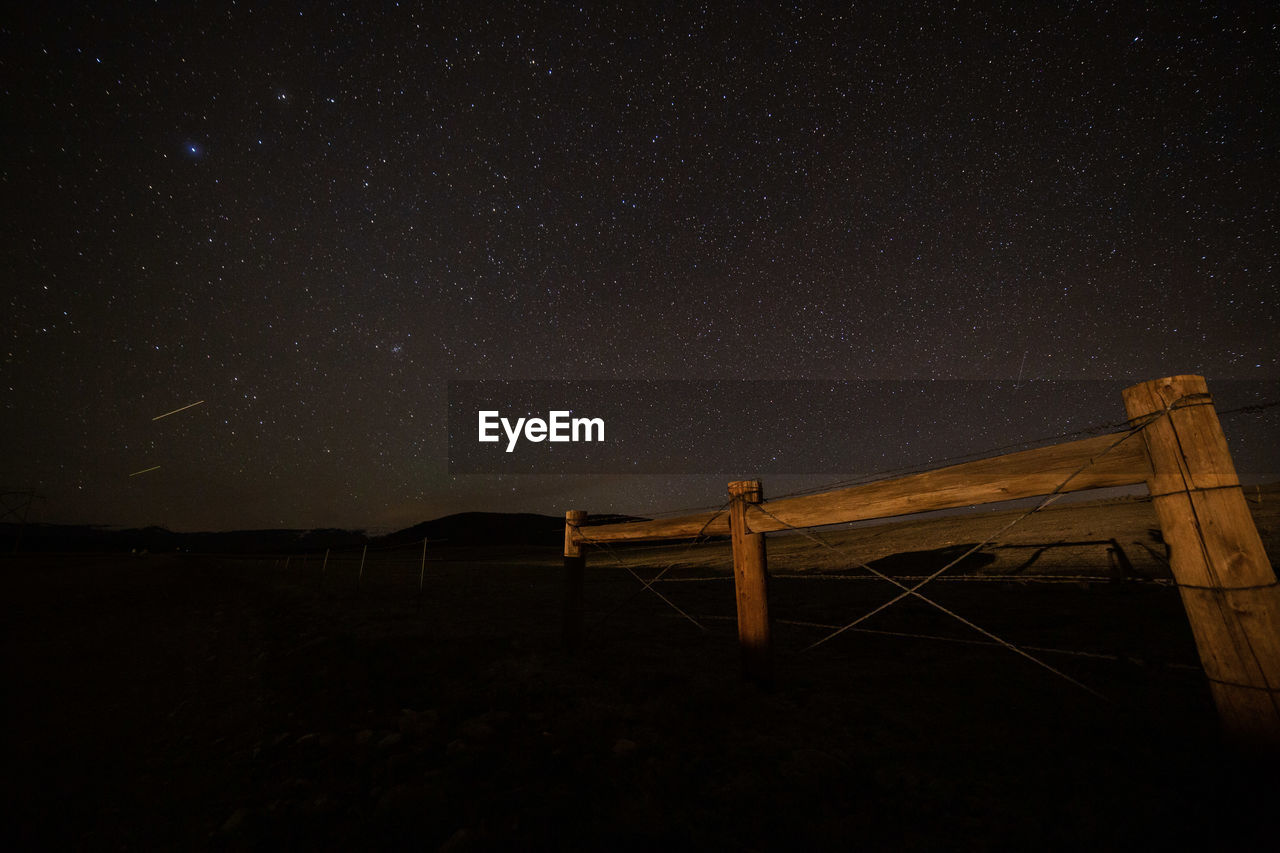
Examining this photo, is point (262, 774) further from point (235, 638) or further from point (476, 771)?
point (235, 638)

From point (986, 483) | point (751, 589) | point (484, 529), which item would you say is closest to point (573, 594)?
point (751, 589)

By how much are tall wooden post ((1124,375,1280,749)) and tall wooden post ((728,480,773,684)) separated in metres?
2.87

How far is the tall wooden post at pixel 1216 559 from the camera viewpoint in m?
2.49

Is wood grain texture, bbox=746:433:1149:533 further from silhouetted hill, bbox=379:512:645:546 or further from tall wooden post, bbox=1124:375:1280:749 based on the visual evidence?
silhouetted hill, bbox=379:512:645:546

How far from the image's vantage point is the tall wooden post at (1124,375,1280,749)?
2486 mm

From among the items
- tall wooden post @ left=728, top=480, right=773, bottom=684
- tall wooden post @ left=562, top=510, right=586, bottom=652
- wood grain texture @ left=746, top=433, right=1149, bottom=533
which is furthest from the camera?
tall wooden post @ left=562, top=510, right=586, bottom=652

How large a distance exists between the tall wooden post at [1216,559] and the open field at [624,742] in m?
0.31

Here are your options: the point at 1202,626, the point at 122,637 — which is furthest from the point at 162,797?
the point at 122,637

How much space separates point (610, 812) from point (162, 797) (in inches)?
122

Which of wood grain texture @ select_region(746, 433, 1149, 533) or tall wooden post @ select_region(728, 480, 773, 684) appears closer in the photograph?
wood grain texture @ select_region(746, 433, 1149, 533)

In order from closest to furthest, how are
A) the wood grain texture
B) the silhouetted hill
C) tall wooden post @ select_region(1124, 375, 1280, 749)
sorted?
tall wooden post @ select_region(1124, 375, 1280, 749) < the wood grain texture < the silhouetted hill

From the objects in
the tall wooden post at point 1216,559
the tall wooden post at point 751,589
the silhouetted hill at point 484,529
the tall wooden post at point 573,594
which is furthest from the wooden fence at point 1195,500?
the silhouetted hill at point 484,529

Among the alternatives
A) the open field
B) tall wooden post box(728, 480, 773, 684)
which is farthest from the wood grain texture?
the open field

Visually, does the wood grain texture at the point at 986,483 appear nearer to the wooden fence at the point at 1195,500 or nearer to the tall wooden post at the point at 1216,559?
the wooden fence at the point at 1195,500
